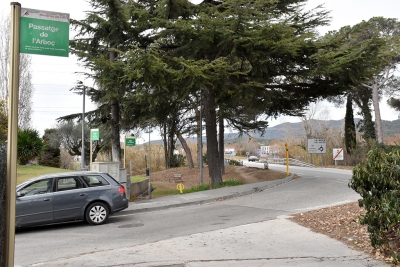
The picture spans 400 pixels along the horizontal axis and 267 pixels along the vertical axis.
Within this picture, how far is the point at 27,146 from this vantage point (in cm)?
2495

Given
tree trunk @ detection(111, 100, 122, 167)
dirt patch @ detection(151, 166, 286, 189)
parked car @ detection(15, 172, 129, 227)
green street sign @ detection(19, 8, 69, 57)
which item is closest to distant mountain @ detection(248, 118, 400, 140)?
dirt patch @ detection(151, 166, 286, 189)

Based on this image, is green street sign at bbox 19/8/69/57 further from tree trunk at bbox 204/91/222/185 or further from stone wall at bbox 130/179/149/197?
tree trunk at bbox 204/91/222/185

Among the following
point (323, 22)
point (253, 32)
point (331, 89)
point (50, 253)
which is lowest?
point (50, 253)

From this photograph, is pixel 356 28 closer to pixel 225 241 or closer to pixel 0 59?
pixel 225 241

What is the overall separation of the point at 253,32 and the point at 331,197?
24.2 feet

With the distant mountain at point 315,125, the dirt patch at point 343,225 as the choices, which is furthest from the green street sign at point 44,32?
the distant mountain at point 315,125

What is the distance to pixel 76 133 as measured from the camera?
4306cm

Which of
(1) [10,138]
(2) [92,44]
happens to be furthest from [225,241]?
(2) [92,44]

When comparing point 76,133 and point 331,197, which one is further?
point 76,133

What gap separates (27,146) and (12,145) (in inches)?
887

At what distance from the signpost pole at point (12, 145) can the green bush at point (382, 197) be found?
17.5 feet

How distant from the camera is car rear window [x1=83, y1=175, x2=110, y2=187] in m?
11.7

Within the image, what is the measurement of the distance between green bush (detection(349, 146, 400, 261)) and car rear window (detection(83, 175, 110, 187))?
7401 mm

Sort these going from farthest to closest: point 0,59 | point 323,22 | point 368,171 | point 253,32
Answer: point 0,59, point 323,22, point 253,32, point 368,171
